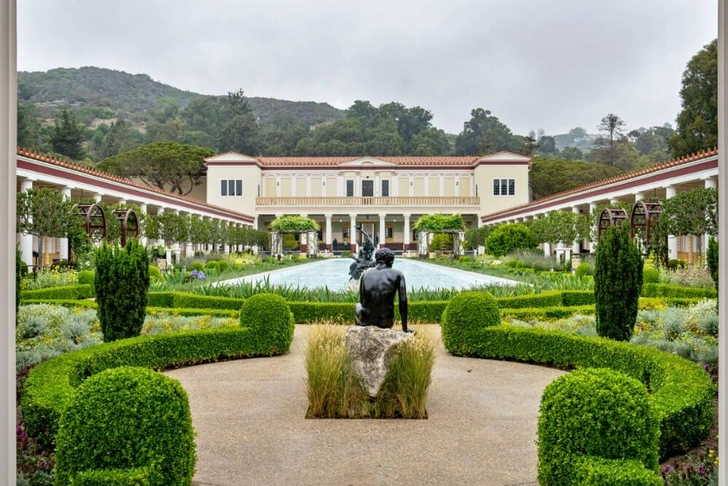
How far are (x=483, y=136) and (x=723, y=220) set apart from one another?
7076cm

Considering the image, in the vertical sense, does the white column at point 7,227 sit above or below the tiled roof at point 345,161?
below

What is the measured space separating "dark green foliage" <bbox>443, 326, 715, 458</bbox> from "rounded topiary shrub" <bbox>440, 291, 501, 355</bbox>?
41mm

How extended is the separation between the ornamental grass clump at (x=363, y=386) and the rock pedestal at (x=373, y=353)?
0.05 meters

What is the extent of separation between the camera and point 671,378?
4543 millimetres

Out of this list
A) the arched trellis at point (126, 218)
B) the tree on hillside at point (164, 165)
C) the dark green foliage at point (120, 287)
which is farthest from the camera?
the tree on hillside at point (164, 165)

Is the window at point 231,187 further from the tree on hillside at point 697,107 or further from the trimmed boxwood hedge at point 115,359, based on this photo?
the trimmed boxwood hedge at point 115,359

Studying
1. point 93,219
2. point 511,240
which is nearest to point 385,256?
point 93,219

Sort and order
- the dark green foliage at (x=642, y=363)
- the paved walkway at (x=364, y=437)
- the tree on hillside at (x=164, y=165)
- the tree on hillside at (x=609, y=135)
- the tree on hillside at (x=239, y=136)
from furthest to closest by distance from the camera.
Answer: the tree on hillside at (x=239, y=136), the tree on hillside at (x=609, y=135), the tree on hillside at (x=164, y=165), the dark green foliage at (x=642, y=363), the paved walkway at (x=364, y=437)

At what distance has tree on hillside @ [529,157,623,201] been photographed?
51469 mm

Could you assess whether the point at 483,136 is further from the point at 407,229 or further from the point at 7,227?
the point at 7,227

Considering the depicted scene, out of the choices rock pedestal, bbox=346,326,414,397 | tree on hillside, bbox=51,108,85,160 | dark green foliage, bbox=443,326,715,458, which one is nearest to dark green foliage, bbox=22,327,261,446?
rock pedestal, bbox=346,326,414,397

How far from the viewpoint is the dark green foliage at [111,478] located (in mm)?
2531

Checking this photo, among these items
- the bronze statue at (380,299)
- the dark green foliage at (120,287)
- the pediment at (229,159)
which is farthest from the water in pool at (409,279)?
the pediment at (229,159)

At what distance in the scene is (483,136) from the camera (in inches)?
2763
